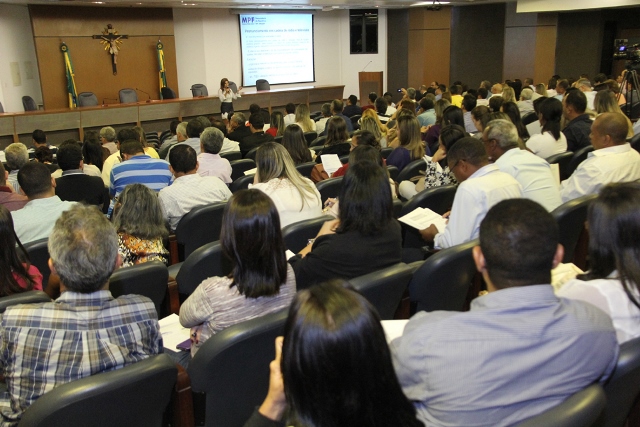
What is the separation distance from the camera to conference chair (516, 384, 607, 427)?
1187 mm

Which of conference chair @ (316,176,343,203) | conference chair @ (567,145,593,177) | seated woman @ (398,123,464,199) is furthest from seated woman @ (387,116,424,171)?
conference chair @ (567,145,593,177)

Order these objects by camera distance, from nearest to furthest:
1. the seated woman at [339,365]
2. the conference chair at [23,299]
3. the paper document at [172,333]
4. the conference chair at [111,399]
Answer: the seated woman at [339,365], the conference chair at [111,399], the conference chair at [23,299], the paper document at [172,333]

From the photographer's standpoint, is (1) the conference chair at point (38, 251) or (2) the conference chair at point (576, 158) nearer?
(1) the conference chair at point (38, 251)

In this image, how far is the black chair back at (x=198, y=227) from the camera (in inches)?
139

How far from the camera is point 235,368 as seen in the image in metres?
1.86

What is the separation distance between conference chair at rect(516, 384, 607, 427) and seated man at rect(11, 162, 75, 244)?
290cm

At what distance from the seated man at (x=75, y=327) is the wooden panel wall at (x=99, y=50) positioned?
10682 millimetres

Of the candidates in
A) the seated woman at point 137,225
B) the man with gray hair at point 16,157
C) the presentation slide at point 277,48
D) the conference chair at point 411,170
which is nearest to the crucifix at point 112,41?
the presentation slide at point 277,48

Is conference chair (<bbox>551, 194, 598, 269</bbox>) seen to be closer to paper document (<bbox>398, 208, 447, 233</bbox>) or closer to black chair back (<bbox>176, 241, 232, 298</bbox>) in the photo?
paper document (<bbox>398, 208, 447, 233</bbox>)

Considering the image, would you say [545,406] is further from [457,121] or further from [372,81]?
[372,81]

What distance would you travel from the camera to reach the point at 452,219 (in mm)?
3027

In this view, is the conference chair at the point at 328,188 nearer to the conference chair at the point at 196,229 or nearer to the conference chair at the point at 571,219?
the conference chair at the point at 196,229

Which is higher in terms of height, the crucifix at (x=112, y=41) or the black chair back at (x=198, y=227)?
the crucifix at (x=112, y=41)

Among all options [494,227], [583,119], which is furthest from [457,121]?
[494,227]
